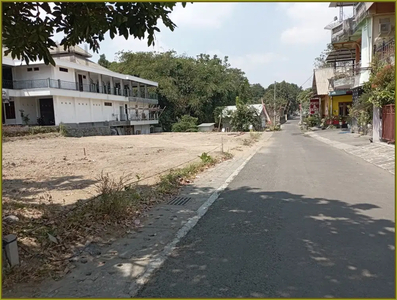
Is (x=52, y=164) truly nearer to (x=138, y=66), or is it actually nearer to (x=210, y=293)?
(x=210, y=293)

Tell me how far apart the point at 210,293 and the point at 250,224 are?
2.24 meters

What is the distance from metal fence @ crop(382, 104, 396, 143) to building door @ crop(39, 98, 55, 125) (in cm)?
2872

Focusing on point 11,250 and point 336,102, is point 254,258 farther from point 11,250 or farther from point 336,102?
point 336,102

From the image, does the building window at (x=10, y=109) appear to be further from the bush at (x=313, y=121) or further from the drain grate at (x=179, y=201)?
the bush at (x=313, y=121)

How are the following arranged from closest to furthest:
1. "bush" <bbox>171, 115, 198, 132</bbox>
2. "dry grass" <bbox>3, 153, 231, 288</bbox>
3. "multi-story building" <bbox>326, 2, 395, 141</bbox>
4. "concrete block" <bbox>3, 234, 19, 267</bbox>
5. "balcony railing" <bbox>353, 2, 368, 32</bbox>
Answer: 1. "concrete block" <bbox>3, 234, 19, 267</bbox>
2. "dry grass" <bbox>3, 153, 231, 288</bbox>
3. "multi-story building" <bbox>326, 2, 395, 141</bbox>
4. "balcony railing" <bbox>353, 2, 368, 32</bbox>
5. "bush" <bbox>171, 115, 198, 132</bbox>

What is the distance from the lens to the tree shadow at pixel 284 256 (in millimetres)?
3320

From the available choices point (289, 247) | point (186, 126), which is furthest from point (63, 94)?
point (289, 247)

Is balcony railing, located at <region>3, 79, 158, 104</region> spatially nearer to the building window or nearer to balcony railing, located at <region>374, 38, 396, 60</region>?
the building window

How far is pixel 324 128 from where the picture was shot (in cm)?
3519

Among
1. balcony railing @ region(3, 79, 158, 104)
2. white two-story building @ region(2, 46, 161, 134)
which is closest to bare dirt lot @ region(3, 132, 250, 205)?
white two-story building @ region(2, 46, 161, 134)

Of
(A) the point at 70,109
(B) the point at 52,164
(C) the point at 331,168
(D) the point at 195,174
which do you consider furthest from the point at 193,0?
(A) the point at 70,109

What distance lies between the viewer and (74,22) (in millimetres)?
4418

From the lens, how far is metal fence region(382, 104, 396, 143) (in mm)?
14914

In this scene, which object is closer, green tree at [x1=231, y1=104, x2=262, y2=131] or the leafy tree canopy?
green tree at [x1=231, y1=104, x2=262, y2=131]
